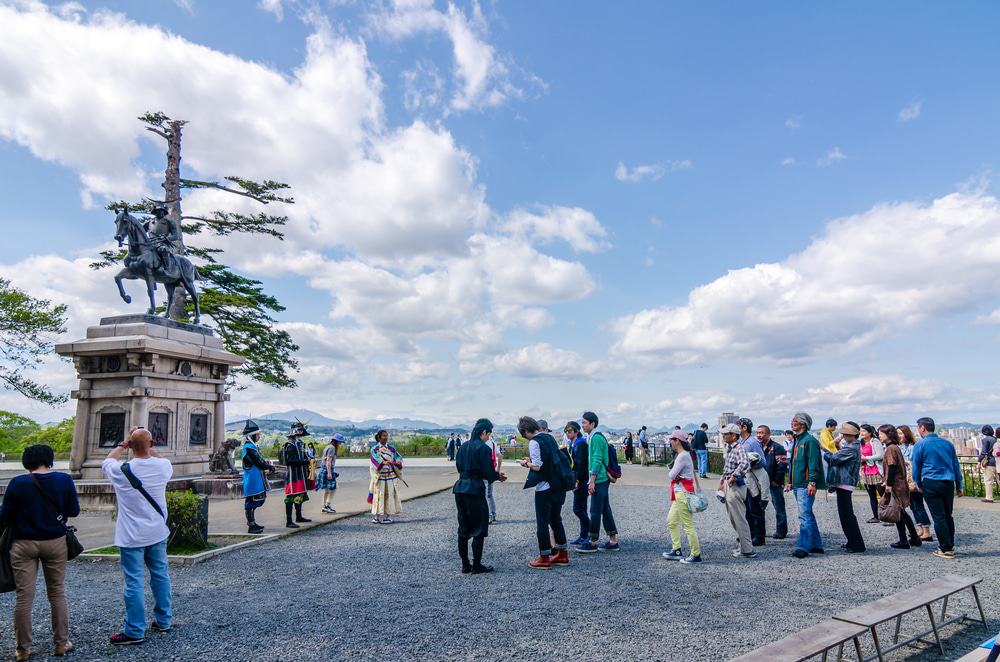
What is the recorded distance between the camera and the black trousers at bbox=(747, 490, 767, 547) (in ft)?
28.8

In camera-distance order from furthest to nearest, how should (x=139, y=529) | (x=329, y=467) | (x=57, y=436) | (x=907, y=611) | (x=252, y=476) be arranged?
1. (x=57, y=436)
2. (x=329, y=467)
3. (x=252, y=476)
4. (x=139, y=529)
5. (x=907, y=611)

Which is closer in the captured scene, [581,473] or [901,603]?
[901,603]

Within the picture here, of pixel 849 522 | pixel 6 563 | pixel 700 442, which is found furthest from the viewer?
pixel 700 442

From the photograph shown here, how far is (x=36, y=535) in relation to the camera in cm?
468

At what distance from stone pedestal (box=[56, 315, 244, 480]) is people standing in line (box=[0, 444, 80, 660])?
10071 mm

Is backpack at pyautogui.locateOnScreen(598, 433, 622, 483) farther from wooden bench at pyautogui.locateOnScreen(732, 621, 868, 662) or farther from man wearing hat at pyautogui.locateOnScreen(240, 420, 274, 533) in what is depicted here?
man wearing hat at pyautogui.locateOnScreen(240, 420, 274, 533)

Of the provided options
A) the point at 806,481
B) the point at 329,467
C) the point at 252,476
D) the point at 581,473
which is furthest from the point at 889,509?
the point at 329,467

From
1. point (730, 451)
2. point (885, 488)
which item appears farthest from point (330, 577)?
point (885, 488)

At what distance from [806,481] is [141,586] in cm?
791

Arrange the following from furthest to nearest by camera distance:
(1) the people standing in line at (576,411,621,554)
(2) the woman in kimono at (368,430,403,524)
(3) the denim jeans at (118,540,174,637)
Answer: (2) the woman in kimono at (368,430,403,524), (1) the people standing in line at (576,411,621,554), (3) the denim jeans at (118,540,174,637)

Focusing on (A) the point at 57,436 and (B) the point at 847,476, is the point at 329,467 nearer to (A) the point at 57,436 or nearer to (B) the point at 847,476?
(B) the point at 847,476

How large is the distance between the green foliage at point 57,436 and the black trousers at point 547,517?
107 ft

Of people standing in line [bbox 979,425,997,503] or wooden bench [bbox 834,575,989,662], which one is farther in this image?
people standing in line [bbox 979,425,997,503]

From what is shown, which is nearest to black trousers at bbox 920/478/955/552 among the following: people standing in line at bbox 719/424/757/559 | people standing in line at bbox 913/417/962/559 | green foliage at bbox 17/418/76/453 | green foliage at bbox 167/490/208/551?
people standing in line at bbox 913/417/962/559
